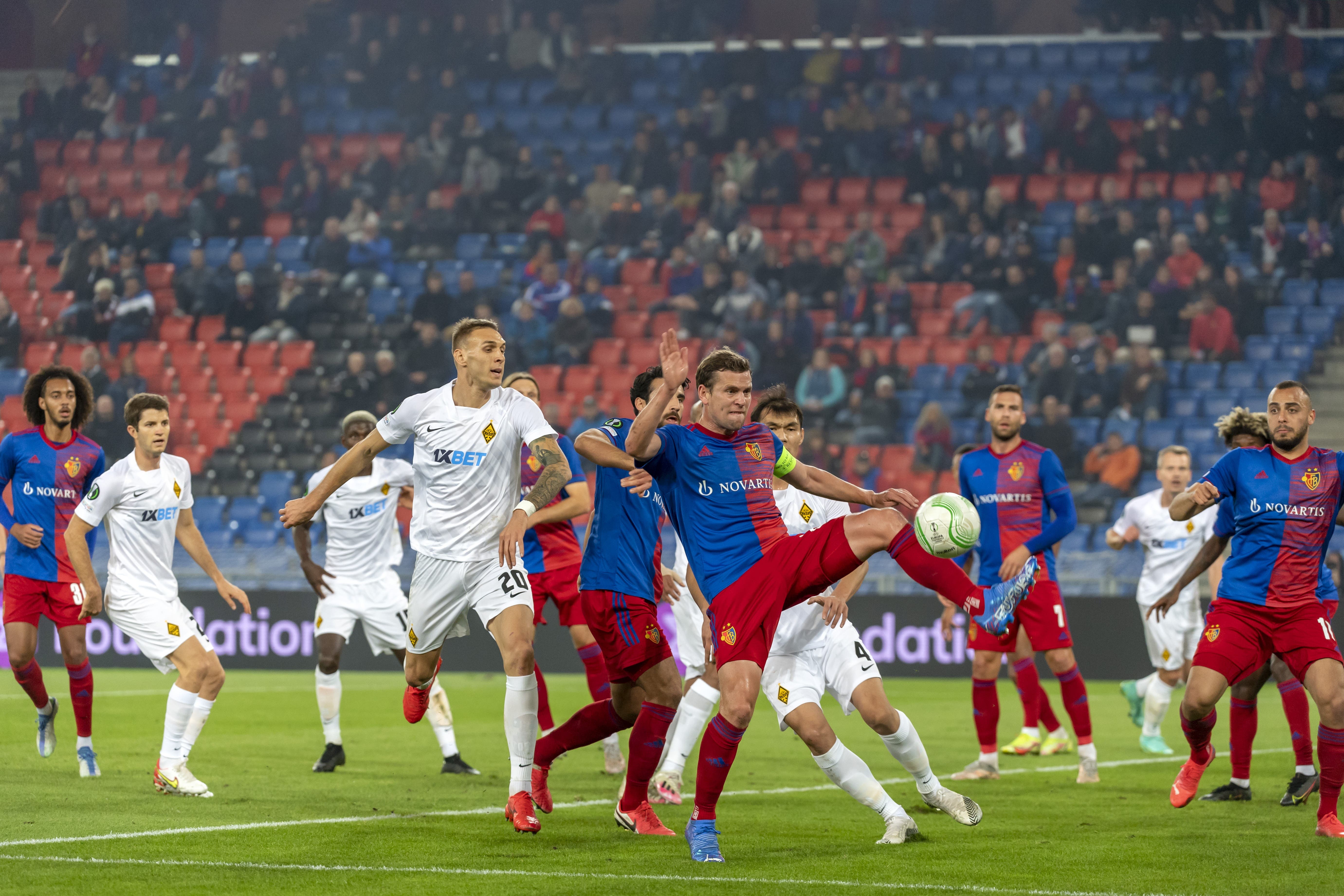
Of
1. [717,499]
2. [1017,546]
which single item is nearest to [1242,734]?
[1017,546]

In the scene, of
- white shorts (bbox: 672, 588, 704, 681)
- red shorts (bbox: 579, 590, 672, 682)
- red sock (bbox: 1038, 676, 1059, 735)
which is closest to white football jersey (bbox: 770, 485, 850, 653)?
red shorts (bbox: 579, 590, 672, 682)

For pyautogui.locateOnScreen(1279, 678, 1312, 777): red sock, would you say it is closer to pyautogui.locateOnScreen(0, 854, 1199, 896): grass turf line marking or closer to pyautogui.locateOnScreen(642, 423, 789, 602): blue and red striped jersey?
pyautogui.locateOnScreen(0, 854, 1199, 896): grass turf line marking

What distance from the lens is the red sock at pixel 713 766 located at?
6.49m

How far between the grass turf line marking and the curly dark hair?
4202 mm

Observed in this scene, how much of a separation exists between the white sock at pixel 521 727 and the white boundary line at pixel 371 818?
840 millimetres

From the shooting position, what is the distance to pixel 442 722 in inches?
401

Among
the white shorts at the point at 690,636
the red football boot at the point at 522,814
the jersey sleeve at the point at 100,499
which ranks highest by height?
the jersey sleeve at the point at 100,499

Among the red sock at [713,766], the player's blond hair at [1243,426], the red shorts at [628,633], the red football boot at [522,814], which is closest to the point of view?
the red sock at [713,766]

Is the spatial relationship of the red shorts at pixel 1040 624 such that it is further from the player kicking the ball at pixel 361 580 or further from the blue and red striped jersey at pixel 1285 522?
the player kicking the ball at pixel 361 580

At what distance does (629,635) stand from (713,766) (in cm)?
121

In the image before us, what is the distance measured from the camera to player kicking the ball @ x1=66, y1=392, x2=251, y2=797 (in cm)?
873

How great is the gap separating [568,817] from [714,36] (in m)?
21.5

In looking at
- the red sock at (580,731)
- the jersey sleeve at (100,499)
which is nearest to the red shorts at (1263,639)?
the red sock at (580,731)

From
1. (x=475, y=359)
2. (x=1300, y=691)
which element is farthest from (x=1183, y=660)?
(x=475, y=359)
